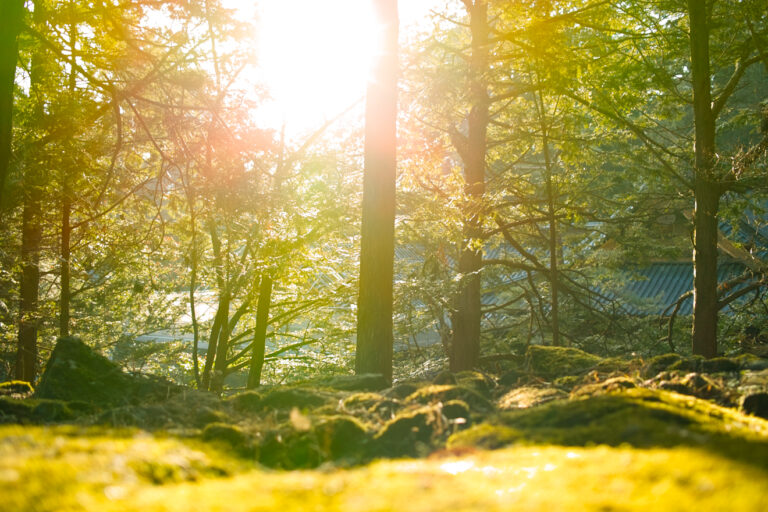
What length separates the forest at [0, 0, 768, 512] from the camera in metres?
1.88

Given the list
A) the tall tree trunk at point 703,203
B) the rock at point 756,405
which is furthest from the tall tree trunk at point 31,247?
the tall tree trunk at point 703,203

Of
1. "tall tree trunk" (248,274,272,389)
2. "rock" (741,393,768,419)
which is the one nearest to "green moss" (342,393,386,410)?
"rock" (741,393,768,419)

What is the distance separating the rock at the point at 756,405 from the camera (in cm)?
280

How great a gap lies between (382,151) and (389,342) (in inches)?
72.7

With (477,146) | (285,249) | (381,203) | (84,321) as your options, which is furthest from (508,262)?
(84,321)

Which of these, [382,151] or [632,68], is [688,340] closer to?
[632,68]

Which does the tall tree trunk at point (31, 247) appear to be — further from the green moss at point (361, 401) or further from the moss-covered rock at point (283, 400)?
the green moss at point (361, 401)

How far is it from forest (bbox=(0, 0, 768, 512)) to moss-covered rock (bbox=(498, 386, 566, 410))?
0.09 feet

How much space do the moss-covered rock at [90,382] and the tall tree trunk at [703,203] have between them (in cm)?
660

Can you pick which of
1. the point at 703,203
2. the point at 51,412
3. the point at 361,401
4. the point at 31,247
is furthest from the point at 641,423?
the point at 31,247

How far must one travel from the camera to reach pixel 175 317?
16.5 metres

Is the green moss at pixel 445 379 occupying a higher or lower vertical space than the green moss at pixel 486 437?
higher

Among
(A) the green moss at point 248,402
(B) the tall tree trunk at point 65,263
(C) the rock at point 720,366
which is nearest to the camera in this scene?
(A) the green moss at point 248,402

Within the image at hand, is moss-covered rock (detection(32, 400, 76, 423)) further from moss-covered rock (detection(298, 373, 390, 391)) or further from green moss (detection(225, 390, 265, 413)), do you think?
moss-covered rock (detection(298, 373, 390, 391))
